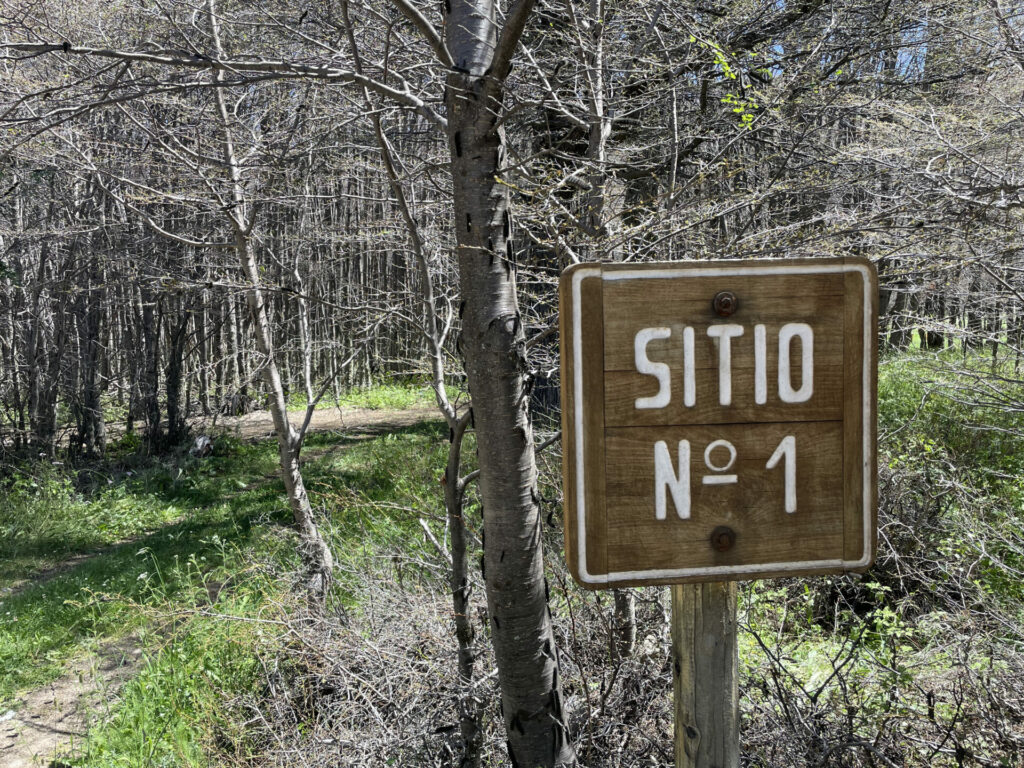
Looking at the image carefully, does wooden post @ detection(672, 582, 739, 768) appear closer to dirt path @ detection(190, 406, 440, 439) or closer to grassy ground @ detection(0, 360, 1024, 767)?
grassy ground @ detection(0, 360, 1024, 767)

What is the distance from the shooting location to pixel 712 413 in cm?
131

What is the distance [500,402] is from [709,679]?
1238 millimetres

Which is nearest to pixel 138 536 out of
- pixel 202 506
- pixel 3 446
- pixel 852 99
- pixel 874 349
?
pixel 202 506

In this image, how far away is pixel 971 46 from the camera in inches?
261

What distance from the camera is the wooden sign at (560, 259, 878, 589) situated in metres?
1.31

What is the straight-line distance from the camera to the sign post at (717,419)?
1.31 m

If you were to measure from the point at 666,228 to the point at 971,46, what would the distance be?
542 cm

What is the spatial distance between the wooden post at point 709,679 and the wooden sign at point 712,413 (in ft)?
0.46

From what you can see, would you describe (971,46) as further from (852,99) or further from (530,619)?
(530,619)

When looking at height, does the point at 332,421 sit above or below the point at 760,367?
below

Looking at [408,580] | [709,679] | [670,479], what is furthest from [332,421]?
[670,479]

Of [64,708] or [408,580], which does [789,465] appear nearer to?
[408,580]

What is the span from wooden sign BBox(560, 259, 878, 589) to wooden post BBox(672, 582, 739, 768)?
0.14m

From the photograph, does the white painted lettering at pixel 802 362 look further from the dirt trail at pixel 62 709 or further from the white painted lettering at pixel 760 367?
the dirt trail at pixel 62 709
